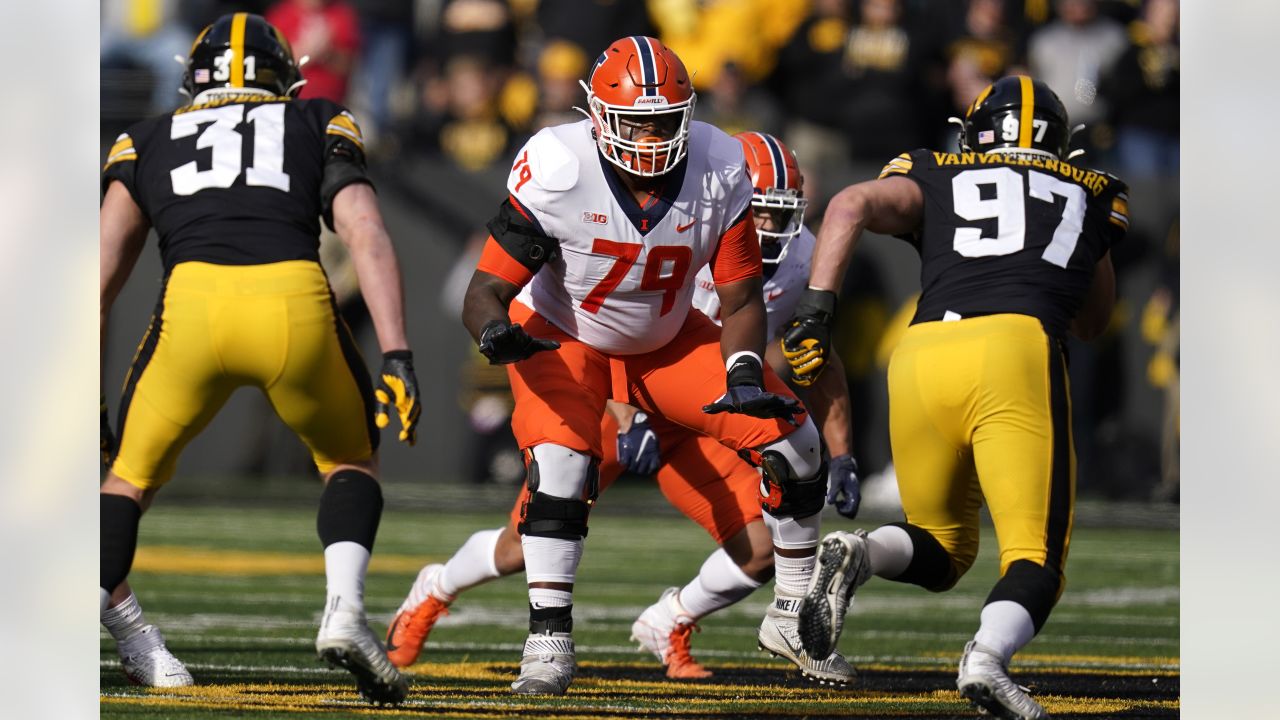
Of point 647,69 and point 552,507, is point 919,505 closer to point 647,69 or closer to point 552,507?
point 552,507

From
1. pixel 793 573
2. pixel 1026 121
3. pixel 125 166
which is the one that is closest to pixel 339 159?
pixel 125 166

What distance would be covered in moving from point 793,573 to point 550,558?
2.91ft

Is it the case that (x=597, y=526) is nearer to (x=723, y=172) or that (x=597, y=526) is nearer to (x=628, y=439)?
(x=628, y=439)

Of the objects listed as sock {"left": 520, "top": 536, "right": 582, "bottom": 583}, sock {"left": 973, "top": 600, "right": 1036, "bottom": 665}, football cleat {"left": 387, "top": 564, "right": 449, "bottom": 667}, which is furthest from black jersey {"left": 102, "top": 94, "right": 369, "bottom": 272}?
sock {"left": 973, "top": 600, "right": 1036, "bottom": 665}

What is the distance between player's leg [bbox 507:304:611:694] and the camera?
16.3 feet

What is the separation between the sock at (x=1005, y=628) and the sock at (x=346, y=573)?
1.53 meters

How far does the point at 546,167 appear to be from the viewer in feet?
16.4

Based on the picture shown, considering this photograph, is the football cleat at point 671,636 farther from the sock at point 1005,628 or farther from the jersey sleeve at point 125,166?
the jersey sleeve at point 125,166


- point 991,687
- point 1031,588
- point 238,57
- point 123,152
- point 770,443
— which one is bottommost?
point 991,687
